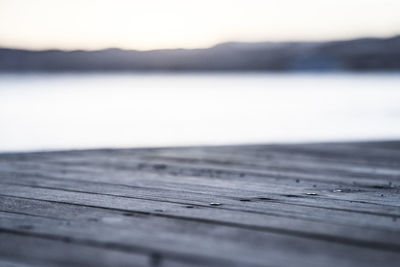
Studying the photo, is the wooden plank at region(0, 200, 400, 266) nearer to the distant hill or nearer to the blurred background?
the blurred background

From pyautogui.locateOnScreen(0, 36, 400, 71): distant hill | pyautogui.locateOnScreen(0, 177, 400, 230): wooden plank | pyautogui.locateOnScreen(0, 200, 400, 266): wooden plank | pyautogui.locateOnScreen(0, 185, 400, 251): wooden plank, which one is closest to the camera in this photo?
pyautogui.locateOnScreen(0, 200, 400, 266): wooden plank

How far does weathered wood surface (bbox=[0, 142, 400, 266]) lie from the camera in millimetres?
1285

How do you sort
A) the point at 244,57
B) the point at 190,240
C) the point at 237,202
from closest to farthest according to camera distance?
the point at 190,240, the point at 237,202, the point at 244,57

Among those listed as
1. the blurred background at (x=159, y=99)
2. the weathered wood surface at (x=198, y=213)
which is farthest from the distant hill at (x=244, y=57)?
the weathered wood surface at (x=198, y=213)

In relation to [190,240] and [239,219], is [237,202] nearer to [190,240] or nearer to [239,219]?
[239,219]

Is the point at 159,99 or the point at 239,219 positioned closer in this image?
the point at 239,219

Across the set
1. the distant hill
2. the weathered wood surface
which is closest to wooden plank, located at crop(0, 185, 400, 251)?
the weathered wood surface

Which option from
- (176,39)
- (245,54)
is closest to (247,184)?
(176,39)

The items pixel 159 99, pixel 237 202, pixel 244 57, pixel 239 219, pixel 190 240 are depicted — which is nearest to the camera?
pixel 190 240

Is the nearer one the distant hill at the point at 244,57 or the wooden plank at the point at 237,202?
the wooden plank at the point at 237,202

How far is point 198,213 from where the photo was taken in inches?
68.2

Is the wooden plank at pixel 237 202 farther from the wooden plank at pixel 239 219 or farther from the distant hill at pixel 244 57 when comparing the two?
the distant hill at pixel 244 57

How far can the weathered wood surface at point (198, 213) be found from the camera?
4.22 ft

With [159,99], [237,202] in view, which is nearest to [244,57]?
[159,99]
